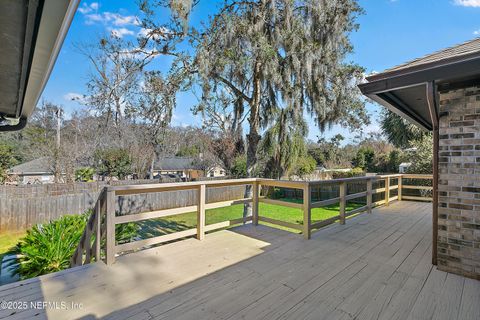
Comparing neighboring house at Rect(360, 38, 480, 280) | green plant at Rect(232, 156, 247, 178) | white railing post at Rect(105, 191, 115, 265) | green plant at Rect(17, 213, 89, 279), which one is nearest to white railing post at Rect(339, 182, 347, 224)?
neighboring house at Rect(360, 38, 480, 280)

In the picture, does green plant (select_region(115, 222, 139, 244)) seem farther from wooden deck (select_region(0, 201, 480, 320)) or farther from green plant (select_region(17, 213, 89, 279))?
wooden deck (select_region(0, 201, 480, 320))

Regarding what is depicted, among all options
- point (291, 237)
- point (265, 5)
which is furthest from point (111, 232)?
point (265, 5)

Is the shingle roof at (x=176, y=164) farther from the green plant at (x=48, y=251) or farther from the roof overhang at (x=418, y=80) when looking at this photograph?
the roof overhang at (x=418, y=80)

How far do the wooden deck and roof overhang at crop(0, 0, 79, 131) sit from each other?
5.64ft

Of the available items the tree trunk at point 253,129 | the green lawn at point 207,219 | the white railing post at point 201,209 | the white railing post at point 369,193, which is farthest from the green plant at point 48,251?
the white railing post at point 369,193

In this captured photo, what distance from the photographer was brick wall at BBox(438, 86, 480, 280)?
2.50 metres

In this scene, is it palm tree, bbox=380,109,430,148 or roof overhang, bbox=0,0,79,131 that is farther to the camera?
palm tree, bbox=380,109,430,148

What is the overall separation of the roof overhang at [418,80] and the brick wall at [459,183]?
0.17 meters

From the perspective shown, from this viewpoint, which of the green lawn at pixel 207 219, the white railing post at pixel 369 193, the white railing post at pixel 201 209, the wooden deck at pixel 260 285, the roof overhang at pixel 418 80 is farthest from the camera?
the green lawn at pixel 207 219

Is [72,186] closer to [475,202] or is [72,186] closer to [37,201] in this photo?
[37,201]

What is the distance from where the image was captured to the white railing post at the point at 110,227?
2.73 metres

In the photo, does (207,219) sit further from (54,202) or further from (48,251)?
(48,251)

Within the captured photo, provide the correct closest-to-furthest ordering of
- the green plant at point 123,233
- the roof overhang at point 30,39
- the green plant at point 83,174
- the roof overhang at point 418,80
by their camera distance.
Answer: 1. the roof overhang at point 30,39
2. the roof overhang at point 418,80
3. the green plant at point 123,233
4. the green plant at point 83,174

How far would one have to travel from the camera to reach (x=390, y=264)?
2896 mm
